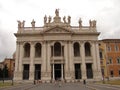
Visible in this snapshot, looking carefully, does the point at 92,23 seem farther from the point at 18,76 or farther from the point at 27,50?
the point at 18,76

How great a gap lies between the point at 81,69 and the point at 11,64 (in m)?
50.3

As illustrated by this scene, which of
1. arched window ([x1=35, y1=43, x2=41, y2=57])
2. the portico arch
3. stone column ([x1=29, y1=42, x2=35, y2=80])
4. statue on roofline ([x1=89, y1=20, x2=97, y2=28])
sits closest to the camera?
stone column ([x1=29, y1=42, x2=35, y2=80])

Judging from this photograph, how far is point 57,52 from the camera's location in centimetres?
7288

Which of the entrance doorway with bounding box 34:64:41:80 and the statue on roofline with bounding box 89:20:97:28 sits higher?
the statue on roofline with bounding box 89:20:97:28

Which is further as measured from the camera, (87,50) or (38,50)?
(87,50)

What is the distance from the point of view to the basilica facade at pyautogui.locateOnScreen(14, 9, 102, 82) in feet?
224

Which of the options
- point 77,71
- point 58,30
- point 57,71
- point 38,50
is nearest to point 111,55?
point 77,71

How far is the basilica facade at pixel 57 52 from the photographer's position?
6812 cm

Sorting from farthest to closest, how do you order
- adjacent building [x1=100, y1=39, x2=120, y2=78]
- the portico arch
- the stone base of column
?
adjacent building [x1=100, y1=39, x2=120, y2=78] → the portico arch → the stone base of column

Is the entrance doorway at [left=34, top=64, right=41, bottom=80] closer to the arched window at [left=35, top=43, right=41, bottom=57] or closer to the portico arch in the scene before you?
the arched window at [left=35, top=43, right=41, bottom=57]

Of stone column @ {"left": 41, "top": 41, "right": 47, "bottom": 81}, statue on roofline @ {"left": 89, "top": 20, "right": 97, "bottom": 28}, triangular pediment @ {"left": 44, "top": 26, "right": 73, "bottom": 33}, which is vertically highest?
statue on roofline @ {"left": 89, "top": 20, "right": 97, "bottom": 28}

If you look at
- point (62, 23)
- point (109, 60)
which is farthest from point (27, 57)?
point (109, 60)

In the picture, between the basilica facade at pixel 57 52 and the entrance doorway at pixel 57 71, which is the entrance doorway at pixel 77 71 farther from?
the entrance doorway at pixel 57 71

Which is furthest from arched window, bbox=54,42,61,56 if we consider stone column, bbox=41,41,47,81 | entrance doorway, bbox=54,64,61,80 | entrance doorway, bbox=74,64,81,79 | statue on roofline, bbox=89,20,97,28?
statue on roofline, bbox=89,20,97,28
